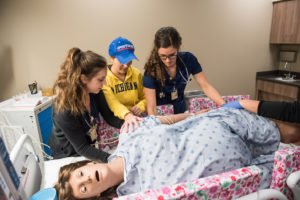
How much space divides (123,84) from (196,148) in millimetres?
941

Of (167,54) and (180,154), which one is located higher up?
(167,54)

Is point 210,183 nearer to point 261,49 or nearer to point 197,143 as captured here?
point 197,143

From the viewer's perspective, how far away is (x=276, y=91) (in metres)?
3.52

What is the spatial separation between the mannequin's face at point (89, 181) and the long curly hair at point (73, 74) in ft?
1.22

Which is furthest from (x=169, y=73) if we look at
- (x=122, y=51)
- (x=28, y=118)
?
(x=28, y=118)

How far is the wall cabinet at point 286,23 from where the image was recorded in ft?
10.8

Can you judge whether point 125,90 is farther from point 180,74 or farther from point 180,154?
point 180,154

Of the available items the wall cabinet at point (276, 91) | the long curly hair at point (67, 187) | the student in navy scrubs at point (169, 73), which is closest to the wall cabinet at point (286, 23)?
the wall cabinet at point (276, 91)

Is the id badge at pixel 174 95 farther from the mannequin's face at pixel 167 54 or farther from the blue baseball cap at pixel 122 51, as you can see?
the blue baseball cap at pixel 122 51

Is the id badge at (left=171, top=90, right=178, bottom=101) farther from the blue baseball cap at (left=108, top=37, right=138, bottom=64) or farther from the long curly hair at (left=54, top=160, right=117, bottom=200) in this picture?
the long curly hair at (left=54, top=160, right=117, bottom=200)

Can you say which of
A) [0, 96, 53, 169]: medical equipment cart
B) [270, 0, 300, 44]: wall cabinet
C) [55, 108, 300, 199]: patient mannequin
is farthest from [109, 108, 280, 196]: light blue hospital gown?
[270, 0, 300, 44]: wall cabinet

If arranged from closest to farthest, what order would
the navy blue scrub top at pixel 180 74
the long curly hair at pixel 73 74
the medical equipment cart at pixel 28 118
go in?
1. the long curly hair at pixel 73 74
2. the navy blue scrub top at pixel 180 74
3. the medical equipment cart at pixel 28 118

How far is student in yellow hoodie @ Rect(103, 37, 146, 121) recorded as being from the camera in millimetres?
1610

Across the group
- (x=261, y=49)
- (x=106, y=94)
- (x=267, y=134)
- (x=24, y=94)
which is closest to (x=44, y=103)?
(x=24, y=94)
